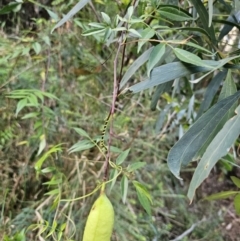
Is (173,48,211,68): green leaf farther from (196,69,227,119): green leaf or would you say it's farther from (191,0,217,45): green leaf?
(196,69,227,119): green leaf

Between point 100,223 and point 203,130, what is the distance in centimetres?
20

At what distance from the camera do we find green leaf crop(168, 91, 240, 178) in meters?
0.57

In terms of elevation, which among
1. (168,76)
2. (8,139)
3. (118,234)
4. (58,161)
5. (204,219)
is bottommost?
(204,219)

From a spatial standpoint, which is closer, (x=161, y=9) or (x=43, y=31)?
(x=161, y=9)

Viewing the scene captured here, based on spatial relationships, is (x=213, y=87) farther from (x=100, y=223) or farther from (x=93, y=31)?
(x=100, y=223)

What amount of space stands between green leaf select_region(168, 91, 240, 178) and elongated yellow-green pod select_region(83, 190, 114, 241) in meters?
0.13

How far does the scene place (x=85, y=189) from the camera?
121cm

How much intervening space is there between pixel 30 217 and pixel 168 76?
2.24 feet

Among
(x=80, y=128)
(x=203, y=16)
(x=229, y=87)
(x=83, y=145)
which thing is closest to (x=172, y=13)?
(x=203, y=16)

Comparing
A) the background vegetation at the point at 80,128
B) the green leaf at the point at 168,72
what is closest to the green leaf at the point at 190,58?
the green leaf at the point at 168,72

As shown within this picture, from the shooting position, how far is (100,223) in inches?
19.6

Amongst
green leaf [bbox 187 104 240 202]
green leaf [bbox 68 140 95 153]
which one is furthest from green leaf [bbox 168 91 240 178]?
green leaf [bbox 68 140 95 153]

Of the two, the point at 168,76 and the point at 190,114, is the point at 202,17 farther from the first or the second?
the point at 190,114

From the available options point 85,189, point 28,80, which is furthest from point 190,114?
point 28,80
